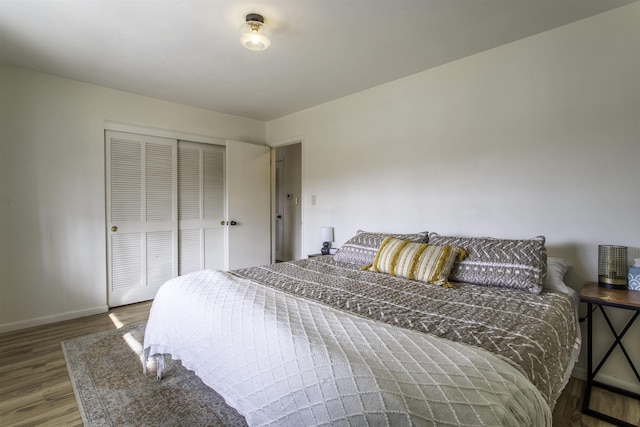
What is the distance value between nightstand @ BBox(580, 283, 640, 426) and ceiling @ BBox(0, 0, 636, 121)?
1791 millimetres

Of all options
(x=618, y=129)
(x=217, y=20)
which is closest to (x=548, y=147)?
(x=618, y=129)

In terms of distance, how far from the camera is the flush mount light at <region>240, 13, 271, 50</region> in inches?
78.9

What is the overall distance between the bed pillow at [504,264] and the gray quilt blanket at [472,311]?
6 cm

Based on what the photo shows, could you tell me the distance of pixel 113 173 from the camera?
3.39 meters

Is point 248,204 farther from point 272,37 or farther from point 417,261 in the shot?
point 417,261

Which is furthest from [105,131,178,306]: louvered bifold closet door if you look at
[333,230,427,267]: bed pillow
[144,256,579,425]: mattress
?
[333,230,427,267]: bed pillow

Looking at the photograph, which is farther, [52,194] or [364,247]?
[52,194]

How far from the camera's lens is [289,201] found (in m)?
5.90

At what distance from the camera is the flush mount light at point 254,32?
6.57 ft

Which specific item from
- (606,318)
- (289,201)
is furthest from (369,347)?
(289,201)

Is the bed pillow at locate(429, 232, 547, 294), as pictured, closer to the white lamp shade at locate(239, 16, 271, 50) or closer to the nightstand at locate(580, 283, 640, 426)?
the nightstand at locate(580, 283, 640, 426)

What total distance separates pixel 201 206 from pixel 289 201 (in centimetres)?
207

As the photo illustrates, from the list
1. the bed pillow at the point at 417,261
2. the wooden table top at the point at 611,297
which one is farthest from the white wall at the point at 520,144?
the bed pillow at the point at 417,261

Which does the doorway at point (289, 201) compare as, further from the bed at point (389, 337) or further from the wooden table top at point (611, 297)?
the wooden table top at point (611, 297)
